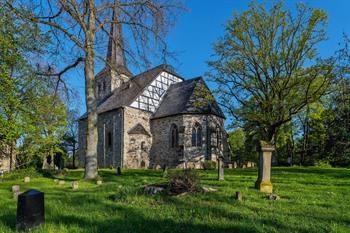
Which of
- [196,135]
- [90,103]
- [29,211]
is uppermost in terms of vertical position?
[90,103]

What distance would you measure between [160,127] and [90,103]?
16005mm

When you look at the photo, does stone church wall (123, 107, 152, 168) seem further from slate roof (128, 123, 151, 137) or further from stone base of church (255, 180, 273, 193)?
stone base of church (255, 180, 273, 193)

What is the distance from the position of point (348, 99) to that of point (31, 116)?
14539mm

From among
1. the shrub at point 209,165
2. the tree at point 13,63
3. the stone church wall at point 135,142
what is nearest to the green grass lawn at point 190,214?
the tree at point 13,63

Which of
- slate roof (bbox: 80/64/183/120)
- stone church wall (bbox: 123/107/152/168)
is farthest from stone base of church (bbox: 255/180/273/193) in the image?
slate roof (bbox: 80/64/183/120)

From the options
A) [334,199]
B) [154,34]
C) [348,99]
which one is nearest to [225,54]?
[154,34]

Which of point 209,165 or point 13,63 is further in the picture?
point 209,165

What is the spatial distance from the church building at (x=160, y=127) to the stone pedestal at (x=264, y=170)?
55.4 ft

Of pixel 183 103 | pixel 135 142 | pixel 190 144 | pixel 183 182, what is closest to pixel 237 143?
pixel 183 103

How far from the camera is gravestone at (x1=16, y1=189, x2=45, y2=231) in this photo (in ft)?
16.3

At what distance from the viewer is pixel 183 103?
30.0 metres

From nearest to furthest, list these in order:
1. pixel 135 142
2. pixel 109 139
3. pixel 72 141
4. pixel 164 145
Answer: pixel 135 142, pixel 164 145, pixel 109 139, pixel 72 141

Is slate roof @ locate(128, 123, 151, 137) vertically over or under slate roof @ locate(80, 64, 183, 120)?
under

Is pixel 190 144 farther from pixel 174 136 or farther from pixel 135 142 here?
pixel 135 142
